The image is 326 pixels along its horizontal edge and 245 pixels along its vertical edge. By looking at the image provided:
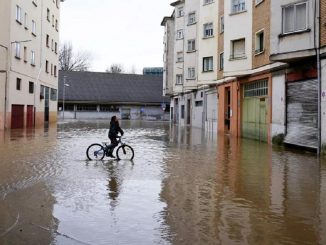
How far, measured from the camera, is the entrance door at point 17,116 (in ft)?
112

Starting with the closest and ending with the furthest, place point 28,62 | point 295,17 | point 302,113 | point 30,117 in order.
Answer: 1. point 295,17
2. point 302,113
3. point 28,62
4. point 30,117

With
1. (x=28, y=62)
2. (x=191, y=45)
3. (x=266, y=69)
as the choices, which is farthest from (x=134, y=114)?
(x=266, y=69)

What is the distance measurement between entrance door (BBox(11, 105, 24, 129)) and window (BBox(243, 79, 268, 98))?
671 inches

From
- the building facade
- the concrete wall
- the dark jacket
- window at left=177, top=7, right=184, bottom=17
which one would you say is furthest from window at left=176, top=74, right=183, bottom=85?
the dark jacket

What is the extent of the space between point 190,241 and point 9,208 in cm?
330

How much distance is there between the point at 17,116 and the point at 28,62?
16.1ft

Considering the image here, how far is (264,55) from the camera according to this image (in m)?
23.4

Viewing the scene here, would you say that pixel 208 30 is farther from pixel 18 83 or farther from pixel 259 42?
pixel 18 83

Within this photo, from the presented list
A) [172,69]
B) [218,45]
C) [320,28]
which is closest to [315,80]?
[320,28]

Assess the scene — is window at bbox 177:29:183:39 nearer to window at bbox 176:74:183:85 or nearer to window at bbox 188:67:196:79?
window at bbox 176:74:183:85

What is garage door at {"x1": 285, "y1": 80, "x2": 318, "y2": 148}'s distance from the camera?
59.2 ft

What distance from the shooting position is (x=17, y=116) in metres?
35.2

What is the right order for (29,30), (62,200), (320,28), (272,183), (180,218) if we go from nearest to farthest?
1. (180,218)
2. (62,200)
3. (272,183)
4. (320,28)
5. (29,30)

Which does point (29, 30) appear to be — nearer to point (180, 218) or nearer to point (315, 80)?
point (315, 80)
